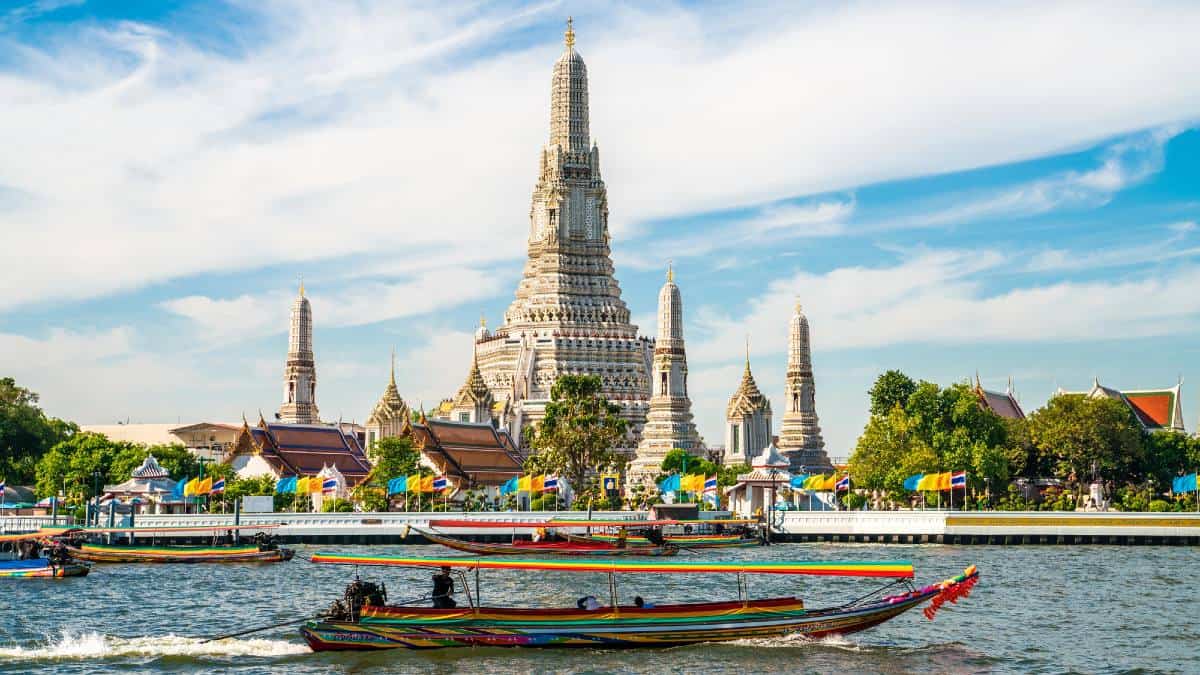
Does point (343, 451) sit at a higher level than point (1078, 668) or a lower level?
higher

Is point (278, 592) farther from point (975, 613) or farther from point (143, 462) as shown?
point (143, 462)

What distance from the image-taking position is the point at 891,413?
308 ft

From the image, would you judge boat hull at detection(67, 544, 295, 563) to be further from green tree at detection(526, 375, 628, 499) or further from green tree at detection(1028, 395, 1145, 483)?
green tree at detection(1028, 395, 1145, 483)

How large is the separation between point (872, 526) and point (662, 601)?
104 feet

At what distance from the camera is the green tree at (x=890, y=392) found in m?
101

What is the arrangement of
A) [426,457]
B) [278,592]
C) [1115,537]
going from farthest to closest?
[426,457] → [1115,537] → [278,592]

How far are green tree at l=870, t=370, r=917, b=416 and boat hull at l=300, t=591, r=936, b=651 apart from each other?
6495 centimetres

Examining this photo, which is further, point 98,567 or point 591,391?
point 591,391

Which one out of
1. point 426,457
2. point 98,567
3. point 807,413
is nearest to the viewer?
point 98,567

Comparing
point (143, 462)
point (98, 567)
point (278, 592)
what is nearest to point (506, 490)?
point (143, 462)

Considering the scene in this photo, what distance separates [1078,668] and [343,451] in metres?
84.2

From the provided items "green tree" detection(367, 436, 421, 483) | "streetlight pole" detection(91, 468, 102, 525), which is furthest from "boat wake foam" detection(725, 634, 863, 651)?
"green tree" detection(367, 436, 421, 483)

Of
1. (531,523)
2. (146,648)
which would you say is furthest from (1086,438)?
(146,648)

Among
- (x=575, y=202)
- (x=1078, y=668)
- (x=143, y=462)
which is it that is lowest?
(x=1078, y=668)
